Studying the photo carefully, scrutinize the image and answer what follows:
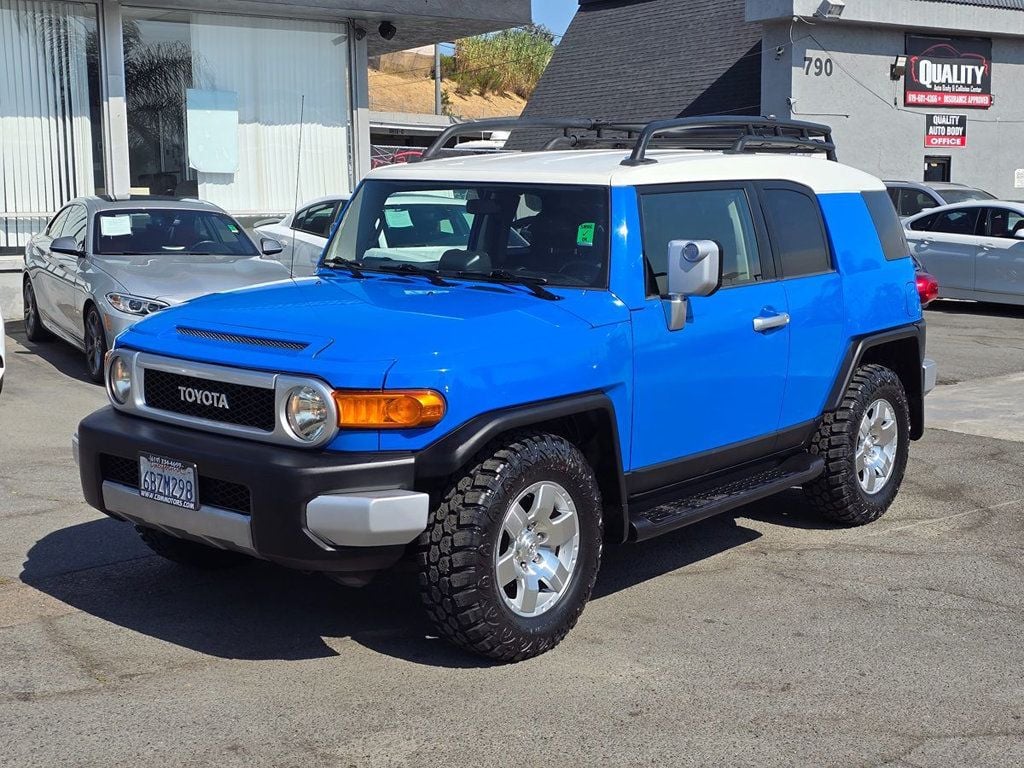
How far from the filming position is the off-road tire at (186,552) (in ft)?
18.8

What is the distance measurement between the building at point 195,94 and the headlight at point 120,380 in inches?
451

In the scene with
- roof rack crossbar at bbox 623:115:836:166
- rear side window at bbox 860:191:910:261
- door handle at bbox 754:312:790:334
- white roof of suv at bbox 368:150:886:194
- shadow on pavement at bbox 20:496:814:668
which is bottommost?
shadow on pavement at bbox 20:496:814:668

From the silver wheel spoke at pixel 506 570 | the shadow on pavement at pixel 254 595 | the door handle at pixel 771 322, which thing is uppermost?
the door handle at pixel 771 322

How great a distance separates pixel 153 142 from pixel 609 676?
532 inches

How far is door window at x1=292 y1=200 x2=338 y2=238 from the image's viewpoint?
14750 millimetres

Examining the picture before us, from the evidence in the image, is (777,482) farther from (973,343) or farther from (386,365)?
(973,343)

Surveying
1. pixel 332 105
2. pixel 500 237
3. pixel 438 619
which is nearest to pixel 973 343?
pixel 332 105

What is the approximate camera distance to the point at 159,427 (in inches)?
198

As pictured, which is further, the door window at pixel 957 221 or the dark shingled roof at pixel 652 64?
the dark shingled roof at pixel 652 64

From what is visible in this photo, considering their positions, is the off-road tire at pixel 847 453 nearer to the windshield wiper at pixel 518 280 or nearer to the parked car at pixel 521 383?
the parked car at pixel 521 383

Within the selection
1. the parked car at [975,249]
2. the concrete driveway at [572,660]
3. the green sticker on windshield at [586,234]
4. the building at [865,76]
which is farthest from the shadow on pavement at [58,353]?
the building at [865,76]

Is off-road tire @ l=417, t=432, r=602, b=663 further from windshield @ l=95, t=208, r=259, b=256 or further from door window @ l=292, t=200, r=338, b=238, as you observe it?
door window @ l=292, t=200, r=338, b=238

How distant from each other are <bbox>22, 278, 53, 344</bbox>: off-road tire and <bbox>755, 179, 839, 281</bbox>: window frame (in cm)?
872

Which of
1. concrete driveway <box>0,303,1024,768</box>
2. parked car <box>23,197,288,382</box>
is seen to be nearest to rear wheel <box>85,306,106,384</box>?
parked car <box>23,197,288,382</box>
